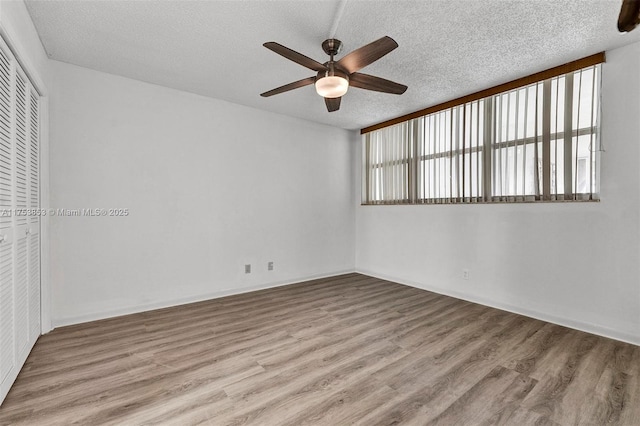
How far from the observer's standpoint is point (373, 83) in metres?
2.49

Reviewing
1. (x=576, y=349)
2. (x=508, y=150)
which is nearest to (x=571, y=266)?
(x=576, y=349)

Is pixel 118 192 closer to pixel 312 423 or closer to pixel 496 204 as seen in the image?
pixel 312 423

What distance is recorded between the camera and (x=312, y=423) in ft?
5.43

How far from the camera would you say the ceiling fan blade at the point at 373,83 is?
2.39m

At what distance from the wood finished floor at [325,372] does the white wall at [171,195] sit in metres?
0.50

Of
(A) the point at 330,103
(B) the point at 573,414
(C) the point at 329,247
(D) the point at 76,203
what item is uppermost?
(A) the point at 330,103

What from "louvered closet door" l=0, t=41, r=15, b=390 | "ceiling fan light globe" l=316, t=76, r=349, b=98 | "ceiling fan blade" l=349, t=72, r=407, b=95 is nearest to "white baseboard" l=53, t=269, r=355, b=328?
"louvered closet door" l=0, t=41, r=15, b=390

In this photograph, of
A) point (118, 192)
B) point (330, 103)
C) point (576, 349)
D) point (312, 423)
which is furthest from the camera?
point (118, 192)

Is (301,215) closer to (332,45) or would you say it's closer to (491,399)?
(332,45)

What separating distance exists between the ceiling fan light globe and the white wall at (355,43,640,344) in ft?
8.65

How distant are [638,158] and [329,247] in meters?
3.98

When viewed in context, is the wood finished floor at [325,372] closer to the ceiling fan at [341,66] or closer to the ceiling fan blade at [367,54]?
the ceiling fan at [341,66]

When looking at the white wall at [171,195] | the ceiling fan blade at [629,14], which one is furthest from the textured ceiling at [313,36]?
the ceiling fan blade at [629,14]

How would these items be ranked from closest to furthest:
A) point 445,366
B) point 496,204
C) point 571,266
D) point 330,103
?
point 445,366, point 330,103, point 571,266, point 496,204
